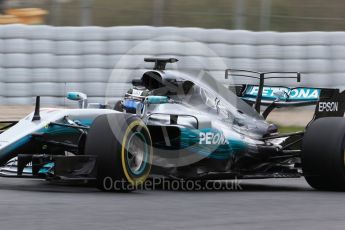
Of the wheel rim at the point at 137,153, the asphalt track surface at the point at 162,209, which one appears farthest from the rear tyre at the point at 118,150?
the asphalt track surface at the point at 162,209

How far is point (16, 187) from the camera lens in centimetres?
809

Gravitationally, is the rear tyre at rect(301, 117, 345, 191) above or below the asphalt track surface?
above

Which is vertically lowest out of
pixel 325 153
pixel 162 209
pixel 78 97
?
pixel 162 209

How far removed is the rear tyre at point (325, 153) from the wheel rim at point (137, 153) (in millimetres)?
1814

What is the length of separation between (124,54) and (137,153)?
6.84 meters

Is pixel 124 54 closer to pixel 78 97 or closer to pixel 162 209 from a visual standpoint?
pixel 78 97

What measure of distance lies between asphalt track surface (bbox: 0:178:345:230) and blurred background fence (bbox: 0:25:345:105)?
557 centimetres

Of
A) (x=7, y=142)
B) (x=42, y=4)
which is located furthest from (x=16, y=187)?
(x=42, y=4)

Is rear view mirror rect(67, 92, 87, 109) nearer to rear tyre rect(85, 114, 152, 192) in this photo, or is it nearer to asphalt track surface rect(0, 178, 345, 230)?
asphalt track surface rect(0, 178, 345, 230)

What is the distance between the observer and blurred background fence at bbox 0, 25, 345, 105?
14.1m

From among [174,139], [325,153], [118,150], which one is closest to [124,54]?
[174,139]

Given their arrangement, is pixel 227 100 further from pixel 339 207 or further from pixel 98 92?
pixel 98 92

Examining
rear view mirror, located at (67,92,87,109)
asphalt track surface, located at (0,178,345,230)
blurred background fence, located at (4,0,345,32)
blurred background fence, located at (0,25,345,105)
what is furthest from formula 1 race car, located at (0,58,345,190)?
blurred background fence, located at (4,0,345,32)

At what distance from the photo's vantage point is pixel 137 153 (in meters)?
7.89
